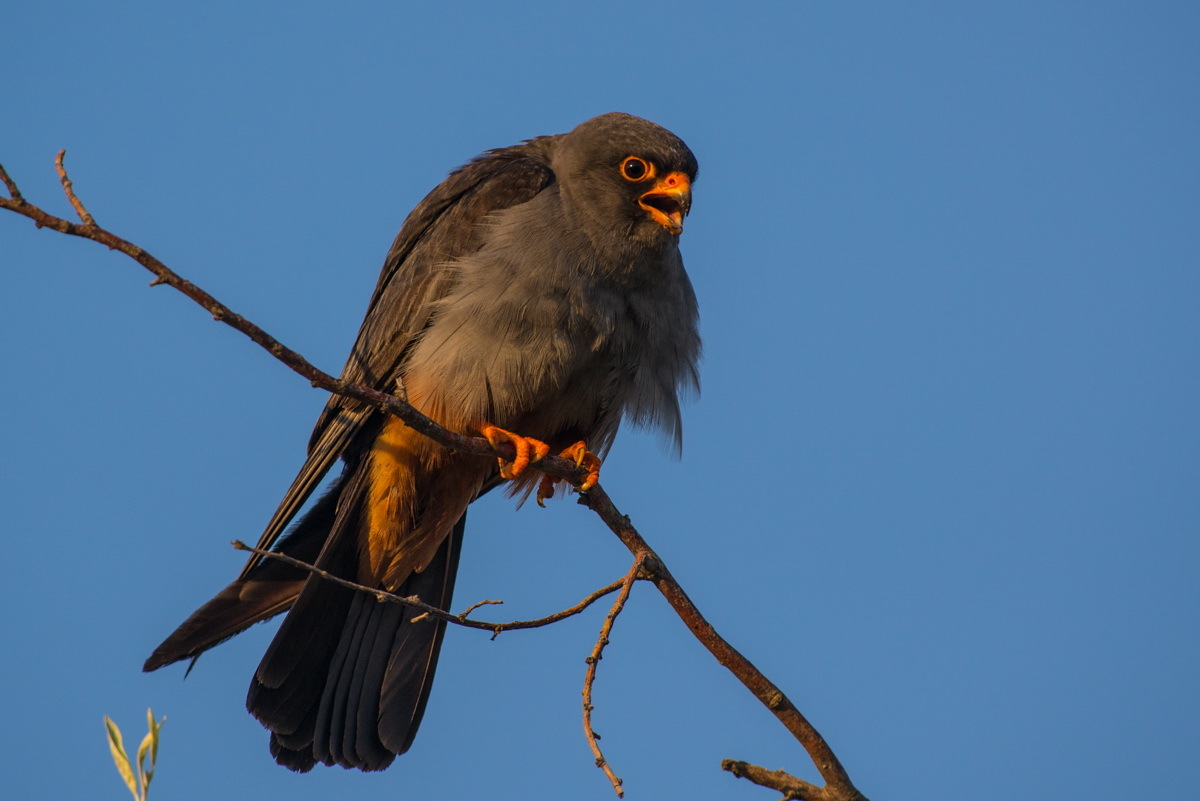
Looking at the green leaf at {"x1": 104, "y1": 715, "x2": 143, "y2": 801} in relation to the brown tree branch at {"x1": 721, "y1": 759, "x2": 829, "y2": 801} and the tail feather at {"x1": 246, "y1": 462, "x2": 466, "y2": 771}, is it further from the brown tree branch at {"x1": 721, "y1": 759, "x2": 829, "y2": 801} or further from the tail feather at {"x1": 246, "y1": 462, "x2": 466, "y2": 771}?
the tail feather at {"x1": 246, "y1": 462, "x2": 466, "y2": 771}

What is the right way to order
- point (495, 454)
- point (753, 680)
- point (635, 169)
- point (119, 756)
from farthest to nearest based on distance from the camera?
1. point (635, 169)
2. point (495, 454)
3. point (753, 680)
4. point (119, 756)

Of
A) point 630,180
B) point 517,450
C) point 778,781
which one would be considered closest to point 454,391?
point 517,450

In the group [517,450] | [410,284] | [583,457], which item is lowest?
[517,450]

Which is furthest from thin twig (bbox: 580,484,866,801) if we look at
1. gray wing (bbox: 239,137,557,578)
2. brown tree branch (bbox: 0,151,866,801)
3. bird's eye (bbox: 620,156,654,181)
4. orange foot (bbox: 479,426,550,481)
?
bird's eye (bbox: 620,156,654,181)

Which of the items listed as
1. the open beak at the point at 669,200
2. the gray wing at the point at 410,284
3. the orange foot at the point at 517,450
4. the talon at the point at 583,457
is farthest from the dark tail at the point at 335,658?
the open beak at the point at 669,200

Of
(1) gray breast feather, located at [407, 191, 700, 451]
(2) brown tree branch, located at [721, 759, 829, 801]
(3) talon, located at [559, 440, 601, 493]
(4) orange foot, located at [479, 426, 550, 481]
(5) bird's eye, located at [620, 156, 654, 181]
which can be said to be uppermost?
(5) bird's eye, located at [620, 156, 654, 181]

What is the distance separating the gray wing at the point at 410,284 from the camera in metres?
4.45

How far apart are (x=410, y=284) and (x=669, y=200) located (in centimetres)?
112

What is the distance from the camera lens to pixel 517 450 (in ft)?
13.6

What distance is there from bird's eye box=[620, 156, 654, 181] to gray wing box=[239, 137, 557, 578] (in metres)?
0.35

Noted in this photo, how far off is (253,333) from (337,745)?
90.4 inches

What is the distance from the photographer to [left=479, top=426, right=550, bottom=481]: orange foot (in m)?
4.12

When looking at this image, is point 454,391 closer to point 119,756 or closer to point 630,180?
point 630,180

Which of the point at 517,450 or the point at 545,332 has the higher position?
the point at 545,332
